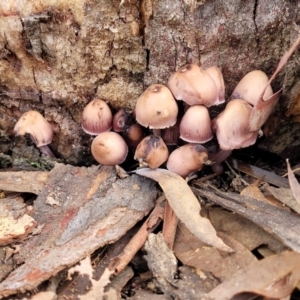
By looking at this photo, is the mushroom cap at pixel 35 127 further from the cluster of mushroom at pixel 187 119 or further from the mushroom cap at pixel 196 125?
the mushroom cap at pixel 196 125

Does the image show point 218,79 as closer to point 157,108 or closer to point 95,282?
point 157,108

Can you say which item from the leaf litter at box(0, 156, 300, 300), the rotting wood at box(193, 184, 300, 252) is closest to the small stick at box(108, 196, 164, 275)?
the leaf litter at box(0, 156, 300, 300)

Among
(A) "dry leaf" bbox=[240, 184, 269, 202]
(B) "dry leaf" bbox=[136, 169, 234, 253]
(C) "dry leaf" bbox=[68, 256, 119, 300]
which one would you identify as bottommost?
(C) "dry leaf" bbox=[68, 256, 119, 300]

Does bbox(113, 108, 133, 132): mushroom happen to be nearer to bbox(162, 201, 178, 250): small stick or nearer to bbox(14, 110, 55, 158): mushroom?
bbox(14, 110, 55, 158): mushroom

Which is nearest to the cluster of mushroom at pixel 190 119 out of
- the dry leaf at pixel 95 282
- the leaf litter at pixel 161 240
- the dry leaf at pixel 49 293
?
the leaf litter at pixel 161 240

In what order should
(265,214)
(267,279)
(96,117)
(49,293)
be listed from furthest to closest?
(96,117)
(265,214)
(49,293)
(267,279)

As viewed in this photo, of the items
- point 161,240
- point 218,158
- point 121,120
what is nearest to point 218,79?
point 218,158

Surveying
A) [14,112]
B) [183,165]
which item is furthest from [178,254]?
[14,112]
